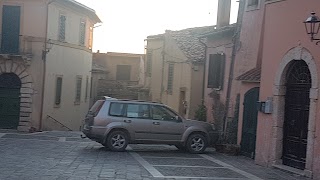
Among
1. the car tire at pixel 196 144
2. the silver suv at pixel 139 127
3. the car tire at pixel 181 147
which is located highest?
the silver suv at pixel 139 127

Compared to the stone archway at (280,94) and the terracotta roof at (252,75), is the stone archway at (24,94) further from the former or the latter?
the stone archway at (280,94)

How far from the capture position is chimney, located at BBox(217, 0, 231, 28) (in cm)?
2277

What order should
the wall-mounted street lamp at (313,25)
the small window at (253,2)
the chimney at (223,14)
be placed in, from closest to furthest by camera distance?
the wall-mounted street lamp at (313,25)
the small window at (253,2)
the chimney at (223,14)

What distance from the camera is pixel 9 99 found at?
25.3 meters

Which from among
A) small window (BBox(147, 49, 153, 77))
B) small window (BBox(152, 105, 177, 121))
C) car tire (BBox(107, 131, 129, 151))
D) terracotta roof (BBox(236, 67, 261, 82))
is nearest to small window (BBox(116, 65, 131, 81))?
small window (BBox(147, 49, 153, 77))

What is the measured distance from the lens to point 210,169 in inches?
513

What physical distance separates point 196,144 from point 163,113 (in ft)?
4.86

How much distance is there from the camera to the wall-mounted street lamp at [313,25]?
38.1 feet

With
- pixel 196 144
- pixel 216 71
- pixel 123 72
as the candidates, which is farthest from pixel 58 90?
pixel 123 72

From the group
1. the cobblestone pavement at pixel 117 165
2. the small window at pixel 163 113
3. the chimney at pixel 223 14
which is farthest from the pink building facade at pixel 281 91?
the chimney at pixel 223 14

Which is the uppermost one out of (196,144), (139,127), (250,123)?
(250,123)

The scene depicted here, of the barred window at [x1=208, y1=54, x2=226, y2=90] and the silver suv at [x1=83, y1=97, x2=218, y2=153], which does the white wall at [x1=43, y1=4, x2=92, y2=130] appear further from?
the silver suv at [x1=83, y1=97, x2=218, y2=153]

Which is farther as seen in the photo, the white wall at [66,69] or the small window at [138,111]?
the white wall at [66,69]

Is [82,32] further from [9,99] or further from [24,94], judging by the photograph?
[9,99]
